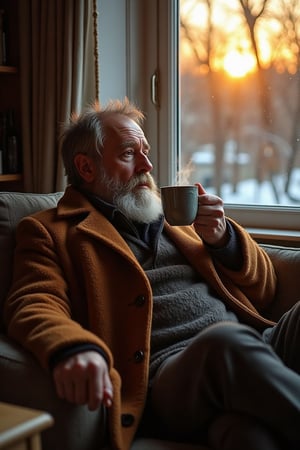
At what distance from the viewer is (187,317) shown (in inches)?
72.6

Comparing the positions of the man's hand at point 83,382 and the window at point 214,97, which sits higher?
the window at point 214,97

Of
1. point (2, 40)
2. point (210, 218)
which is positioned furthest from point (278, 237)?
point (2, 40)

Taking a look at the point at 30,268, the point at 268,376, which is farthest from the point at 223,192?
the point at 268,376

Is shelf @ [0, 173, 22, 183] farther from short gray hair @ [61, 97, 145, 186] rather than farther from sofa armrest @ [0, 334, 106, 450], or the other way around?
sofa armrest @ [0, 334, 106, 450]

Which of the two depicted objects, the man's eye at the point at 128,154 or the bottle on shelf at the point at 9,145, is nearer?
the man's eye at the point at 128,154

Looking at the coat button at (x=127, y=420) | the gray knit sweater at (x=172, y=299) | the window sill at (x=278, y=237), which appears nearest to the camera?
the coat button at (x=127, y=420)

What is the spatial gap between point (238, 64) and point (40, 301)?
1397 mm

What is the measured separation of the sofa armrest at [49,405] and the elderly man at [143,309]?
27 mm

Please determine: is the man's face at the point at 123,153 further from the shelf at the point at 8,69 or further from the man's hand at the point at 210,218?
the shelf at the point at 8,69

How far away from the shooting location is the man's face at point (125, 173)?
200 cm

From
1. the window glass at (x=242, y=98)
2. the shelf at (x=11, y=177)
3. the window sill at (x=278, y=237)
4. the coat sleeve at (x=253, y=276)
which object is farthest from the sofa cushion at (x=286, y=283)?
the shelf at (x=11, y=177)

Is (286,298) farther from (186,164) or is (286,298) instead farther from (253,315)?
(186,164)

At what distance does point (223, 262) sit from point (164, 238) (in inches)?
7.6

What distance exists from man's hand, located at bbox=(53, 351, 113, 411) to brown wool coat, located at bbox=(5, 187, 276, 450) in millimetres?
88
